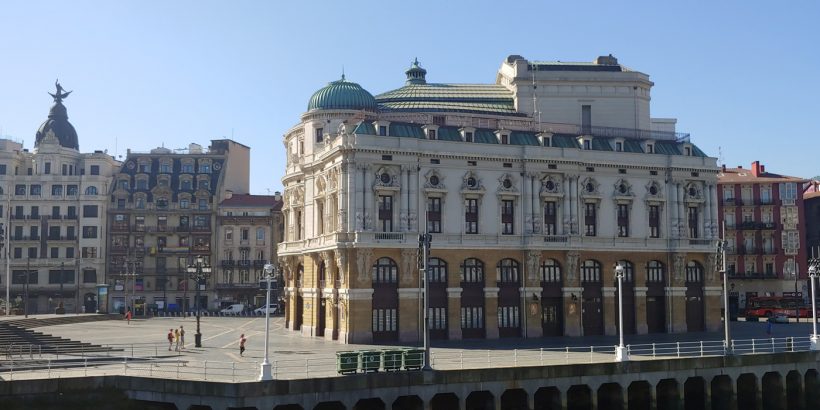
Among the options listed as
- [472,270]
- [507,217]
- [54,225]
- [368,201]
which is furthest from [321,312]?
[54,225]

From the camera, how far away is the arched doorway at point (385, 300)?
7031 centimetres

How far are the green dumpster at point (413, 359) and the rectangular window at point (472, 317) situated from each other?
2572cm

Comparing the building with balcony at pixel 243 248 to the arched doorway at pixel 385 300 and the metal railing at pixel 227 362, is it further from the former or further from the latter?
the metal railing at pixel 227 362

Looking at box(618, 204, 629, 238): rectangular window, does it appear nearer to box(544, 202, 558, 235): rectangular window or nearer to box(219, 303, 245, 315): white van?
box(544, 202, 558, 235): rectangular window

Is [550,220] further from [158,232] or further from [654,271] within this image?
[158,232]

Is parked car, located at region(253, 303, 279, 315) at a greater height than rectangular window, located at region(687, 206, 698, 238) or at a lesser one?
lesser

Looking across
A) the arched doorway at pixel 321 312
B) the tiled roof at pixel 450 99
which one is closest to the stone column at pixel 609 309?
the tiled roof at pixel 450 99

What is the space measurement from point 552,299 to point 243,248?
60.9 metres

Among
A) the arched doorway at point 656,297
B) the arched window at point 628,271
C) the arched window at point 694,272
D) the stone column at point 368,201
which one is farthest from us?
the arched window at point 694,272

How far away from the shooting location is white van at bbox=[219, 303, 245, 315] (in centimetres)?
11762

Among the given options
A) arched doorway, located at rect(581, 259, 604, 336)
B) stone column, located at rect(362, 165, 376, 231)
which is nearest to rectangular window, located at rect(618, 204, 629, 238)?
arched doorway, located at rect(581, 259, 604, 336)

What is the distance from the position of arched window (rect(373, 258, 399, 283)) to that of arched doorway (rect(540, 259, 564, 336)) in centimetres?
1400

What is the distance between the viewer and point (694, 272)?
82.8m

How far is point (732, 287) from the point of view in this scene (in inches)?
4333
